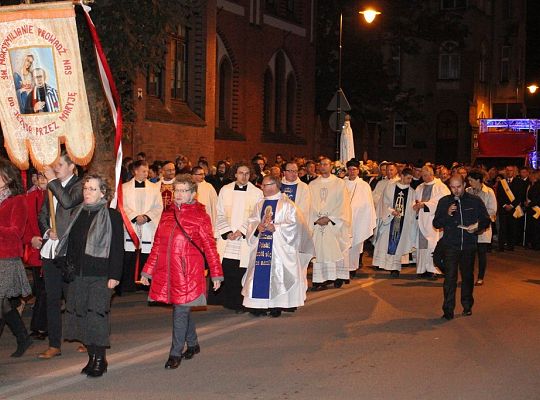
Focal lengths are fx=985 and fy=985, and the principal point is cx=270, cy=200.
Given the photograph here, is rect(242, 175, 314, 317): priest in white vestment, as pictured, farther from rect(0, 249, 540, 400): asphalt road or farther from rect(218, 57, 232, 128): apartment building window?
rect(218, 57, 232, 128): apartment building window

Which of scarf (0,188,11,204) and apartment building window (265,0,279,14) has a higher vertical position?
apartment building window (265,0,279,14)

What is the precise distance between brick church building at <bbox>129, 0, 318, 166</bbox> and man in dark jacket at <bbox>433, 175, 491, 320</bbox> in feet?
37.5

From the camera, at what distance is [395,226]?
18.2m

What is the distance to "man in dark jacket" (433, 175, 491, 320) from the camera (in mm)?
12867

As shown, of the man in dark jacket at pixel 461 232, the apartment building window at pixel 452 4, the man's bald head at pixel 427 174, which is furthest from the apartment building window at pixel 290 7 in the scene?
the man in dark jacket at pixel 461 232

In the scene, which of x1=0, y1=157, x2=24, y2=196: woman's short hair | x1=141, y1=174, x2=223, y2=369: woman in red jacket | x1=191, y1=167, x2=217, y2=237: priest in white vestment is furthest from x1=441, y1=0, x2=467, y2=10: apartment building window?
x1=0, y1=157, x2=24, y2=196: woman's short hair

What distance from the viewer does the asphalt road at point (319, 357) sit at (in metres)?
8.50

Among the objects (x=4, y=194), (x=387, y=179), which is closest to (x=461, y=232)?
(x=4, y=194)

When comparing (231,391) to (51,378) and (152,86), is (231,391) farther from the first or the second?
(152,86)

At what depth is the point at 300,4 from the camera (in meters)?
38.7

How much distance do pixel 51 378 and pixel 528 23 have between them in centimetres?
6434

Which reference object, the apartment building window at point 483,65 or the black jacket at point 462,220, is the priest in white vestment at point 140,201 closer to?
the black jacket at point 462,220

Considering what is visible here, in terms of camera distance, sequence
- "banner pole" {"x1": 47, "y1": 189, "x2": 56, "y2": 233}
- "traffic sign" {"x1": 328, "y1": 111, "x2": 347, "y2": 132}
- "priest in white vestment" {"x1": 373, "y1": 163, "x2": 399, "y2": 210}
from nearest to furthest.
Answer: "banner pole" {"x1": 47, "y1": 189, "x2": 56, "y2": 233}, "priest in white vestment" {"x1": 373, "y1": 163, "x2": 399, "y2": 210}, "traffic sign" {"x1": 328, "y1": 111, "x2": 347, "y2": 132}

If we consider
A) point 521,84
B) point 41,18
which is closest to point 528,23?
point 521,84
